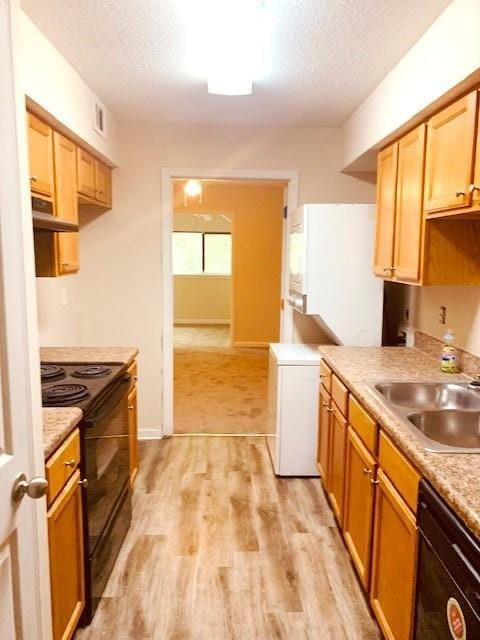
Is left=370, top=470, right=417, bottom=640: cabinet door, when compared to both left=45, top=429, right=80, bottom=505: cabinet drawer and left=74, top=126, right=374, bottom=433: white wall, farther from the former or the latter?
left=74, top=126, right=374, bottom=433: white wall

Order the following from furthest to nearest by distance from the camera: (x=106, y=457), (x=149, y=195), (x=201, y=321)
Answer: (x=201, y=321) < (x=149, y=195) < (x=106, y=457)

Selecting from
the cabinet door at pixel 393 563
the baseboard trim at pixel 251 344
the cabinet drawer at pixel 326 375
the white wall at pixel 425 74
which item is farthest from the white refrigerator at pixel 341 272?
the baseboard trim at pixel 251 344

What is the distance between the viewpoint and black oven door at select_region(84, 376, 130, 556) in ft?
6.20

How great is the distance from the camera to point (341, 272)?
3.13m

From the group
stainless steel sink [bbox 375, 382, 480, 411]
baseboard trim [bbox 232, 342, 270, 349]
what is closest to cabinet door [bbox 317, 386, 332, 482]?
stainless steel sink [bbox 375, 382, 480, 411]

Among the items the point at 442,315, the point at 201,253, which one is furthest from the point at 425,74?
the point at 201,253

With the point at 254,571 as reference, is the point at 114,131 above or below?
above

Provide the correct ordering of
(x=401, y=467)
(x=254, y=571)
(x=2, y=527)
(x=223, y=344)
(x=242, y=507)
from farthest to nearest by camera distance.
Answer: (x=223, y=344)
(x=242, y=507)
(x=254, y=571)
(x=401, y=467)
(x=2, y=527)

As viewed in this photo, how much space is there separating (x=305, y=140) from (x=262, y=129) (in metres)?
0.34

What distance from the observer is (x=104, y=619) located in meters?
1.95

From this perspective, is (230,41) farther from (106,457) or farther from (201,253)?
(201,253)

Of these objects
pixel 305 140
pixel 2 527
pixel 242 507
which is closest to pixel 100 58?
pixel 305 140

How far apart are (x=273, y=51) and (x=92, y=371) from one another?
1799 mm

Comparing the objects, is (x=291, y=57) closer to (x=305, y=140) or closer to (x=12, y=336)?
(x=305, y=140)
